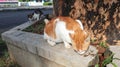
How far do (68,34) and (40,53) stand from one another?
2.87 feet

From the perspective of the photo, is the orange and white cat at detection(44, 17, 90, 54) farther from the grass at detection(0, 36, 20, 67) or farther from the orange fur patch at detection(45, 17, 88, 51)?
the grass at detection(0, 36, 20, 67)

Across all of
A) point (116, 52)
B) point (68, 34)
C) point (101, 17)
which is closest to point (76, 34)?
point (68, 34)

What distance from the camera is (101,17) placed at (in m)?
4.66

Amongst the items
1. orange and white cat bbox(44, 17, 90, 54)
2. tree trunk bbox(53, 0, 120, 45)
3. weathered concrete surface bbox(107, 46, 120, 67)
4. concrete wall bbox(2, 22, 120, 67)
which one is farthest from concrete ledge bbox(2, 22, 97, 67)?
tree trunk bbox(53, 0, 120, 45)

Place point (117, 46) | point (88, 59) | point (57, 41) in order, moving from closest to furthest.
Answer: point (88, 59) → point (57, 41) → point (117, 46)

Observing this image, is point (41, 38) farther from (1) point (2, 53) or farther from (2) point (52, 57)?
(1) point (2, 53)

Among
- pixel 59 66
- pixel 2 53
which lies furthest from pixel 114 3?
pixel 2 53

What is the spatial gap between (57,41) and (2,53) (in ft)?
9.05

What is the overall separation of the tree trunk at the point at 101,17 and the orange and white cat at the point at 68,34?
0.77 m

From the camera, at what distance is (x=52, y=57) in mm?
3951

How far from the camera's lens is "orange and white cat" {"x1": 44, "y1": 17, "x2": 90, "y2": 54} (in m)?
3.41

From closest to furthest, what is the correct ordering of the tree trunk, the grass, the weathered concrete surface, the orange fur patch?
the orange fur patch → the weathered concrete surface → the tree trunk → the grass

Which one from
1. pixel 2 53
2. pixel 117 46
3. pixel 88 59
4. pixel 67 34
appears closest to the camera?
pixel 88 59

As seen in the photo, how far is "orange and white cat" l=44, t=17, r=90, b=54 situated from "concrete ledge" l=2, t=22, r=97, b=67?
4.4 inches
